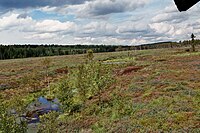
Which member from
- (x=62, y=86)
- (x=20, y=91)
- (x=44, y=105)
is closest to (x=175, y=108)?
(x=62, y=86)

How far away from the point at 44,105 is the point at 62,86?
10244mm

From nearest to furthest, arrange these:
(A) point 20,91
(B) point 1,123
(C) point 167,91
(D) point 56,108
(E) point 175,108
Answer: (B) point 1,123, (E) point 175,108, (C) point 167,91, (D) point 56,108, (A) point 20,91

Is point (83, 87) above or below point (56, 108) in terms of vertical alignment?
above

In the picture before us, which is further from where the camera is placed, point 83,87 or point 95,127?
point 83,87

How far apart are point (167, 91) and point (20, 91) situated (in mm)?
36013

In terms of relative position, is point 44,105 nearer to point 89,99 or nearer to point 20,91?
point 89,99

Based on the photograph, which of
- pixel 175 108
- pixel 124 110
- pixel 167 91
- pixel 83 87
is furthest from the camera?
pixel 83 87

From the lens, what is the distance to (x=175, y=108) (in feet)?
97.5

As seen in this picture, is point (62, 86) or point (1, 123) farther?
point (62, 86)

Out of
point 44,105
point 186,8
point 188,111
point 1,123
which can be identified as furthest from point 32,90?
point 186,8

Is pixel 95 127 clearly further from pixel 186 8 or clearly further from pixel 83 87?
pixel 186 8

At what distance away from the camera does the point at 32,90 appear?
66.1 m

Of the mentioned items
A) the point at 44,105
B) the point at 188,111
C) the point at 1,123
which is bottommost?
the point at 44,105

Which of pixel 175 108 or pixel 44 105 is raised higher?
pixel 175 108
